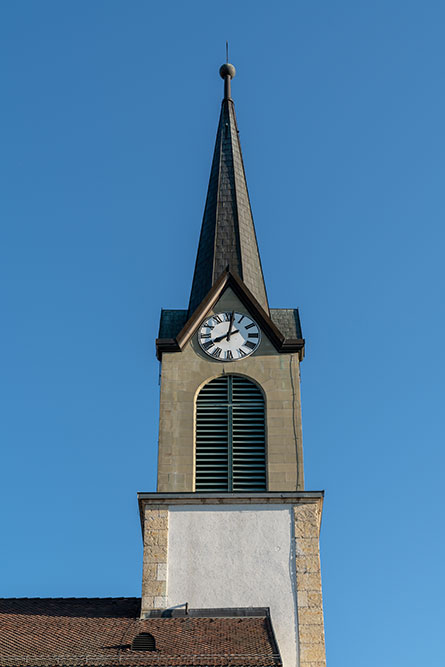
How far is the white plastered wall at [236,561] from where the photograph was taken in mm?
29219

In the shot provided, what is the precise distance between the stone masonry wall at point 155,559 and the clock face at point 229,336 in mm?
5022

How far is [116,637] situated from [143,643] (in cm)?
104

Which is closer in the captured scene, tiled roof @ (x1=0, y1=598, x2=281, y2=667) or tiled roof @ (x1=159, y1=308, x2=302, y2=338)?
tiled roof @ (x1=0, y1=598, x2=281, y2=667)

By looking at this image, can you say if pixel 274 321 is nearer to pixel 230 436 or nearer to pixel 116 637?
pixel 230 436

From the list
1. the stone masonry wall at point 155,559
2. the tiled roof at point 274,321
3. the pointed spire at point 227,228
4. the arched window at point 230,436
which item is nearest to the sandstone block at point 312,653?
the stone masonry wall at point 155,559

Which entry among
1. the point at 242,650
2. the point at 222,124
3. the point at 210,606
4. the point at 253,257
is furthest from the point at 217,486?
the point at 222,124

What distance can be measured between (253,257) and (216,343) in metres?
4.17

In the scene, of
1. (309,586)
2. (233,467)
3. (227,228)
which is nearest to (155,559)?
(233,467)

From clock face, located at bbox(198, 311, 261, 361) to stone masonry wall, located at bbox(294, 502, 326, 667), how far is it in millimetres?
5039

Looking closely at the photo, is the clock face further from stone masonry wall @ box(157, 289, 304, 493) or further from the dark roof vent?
the dark roof vent

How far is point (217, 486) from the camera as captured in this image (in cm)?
3138

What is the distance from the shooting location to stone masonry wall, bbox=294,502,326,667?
28453 millimetres

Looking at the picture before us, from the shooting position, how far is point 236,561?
29859 millimetres

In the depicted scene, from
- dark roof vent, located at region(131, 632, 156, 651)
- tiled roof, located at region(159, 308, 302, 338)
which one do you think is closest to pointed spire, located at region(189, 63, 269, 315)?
tiled roof, located at region(159, 308, 302, 338)
